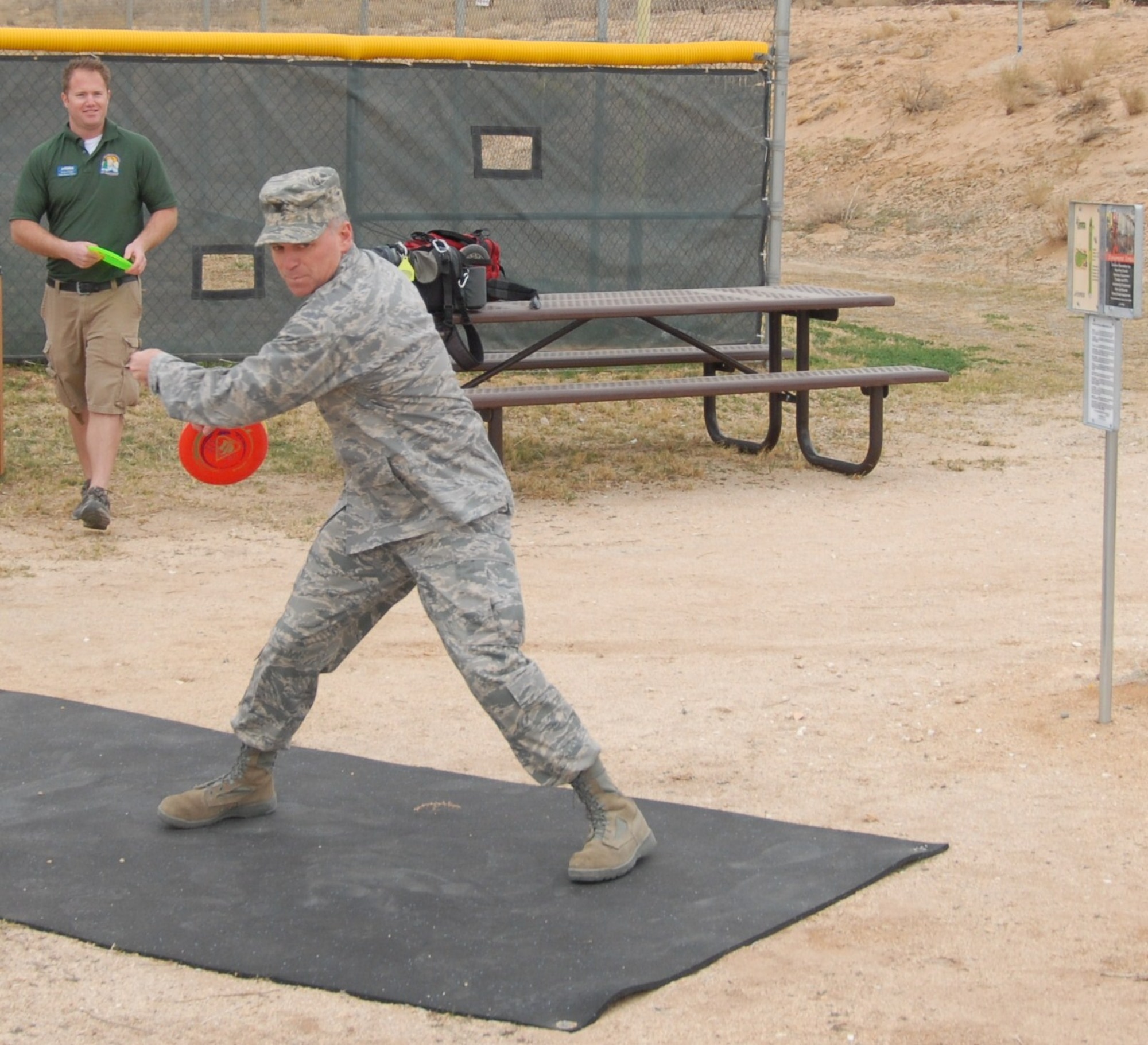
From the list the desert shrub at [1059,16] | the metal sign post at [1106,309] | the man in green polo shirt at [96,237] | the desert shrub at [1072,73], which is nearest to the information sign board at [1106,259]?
the metal sign post at [1106,309]

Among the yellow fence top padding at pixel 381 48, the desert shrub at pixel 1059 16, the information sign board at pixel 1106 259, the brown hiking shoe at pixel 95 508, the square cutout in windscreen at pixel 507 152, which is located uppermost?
the desert shrub at pixel 1059 16

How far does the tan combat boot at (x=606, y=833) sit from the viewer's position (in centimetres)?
410

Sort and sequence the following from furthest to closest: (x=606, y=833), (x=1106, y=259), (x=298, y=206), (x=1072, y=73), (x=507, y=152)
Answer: (x=1072, y=73) < (x=507, y=152) < (x=1106, y=259) < (x=606, y=833) < (x=298, y=206)

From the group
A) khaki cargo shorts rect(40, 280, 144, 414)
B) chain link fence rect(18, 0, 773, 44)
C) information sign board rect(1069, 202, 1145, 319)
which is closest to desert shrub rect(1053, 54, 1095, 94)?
chain link fence rect(18, 0, 773, 44)

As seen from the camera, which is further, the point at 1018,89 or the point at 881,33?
the point at 881,33

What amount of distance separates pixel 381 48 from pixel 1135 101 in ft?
49.8

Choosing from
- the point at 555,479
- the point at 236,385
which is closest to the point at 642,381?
the point at 555,479

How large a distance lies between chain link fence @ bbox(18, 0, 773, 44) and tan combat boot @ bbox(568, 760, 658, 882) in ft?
27.2

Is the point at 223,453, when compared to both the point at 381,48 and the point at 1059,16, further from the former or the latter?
the point at 1059,16

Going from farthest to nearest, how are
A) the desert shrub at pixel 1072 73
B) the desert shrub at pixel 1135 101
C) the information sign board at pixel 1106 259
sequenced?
the desert shrub at pixel 1072 73 → the desert shrub at pixel 1135 101 → the information sign board at pixel 1106 259

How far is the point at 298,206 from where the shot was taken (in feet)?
12.6

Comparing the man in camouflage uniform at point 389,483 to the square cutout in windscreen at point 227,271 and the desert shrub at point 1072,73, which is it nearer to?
the square cutout in windscreen at point 227,271

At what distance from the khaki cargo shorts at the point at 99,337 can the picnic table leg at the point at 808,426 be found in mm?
3567

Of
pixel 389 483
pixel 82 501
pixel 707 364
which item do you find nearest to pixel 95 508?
pixel 82 501
